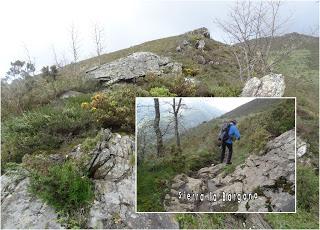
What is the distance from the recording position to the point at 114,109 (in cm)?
1099

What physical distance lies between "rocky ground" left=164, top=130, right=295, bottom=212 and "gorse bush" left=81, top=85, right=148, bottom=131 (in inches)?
105

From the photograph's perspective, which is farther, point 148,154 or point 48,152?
point 48,152

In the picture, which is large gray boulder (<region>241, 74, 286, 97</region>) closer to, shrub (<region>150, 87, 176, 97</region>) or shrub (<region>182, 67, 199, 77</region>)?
shrub (<region>150, 87, 176, 97</region>)

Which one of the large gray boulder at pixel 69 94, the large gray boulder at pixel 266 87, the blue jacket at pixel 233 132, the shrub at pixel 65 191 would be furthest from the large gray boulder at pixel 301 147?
Answer: the large gray boulder at pixel 69 94

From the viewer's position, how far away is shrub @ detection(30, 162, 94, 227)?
925 centimetres

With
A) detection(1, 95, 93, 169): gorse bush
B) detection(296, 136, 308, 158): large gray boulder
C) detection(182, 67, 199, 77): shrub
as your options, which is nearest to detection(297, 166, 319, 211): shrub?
detection(296, 136, 308, 158): large gray boulder

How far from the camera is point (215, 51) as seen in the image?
85.3 ft

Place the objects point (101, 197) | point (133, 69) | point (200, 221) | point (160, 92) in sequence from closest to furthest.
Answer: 1. point (200, 221)
2. point (101, 197)
3. point (160, 92)
4. point (133, 69)

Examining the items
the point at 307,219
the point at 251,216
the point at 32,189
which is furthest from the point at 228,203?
the point at 32,189

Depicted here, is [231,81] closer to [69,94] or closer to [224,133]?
[69,94]

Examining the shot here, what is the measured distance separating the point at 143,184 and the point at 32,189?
93.5 inches

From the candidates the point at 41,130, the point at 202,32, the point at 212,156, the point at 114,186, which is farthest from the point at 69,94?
the point at 202,32

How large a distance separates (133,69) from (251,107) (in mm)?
6717

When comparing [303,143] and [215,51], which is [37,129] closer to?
[303,143]
